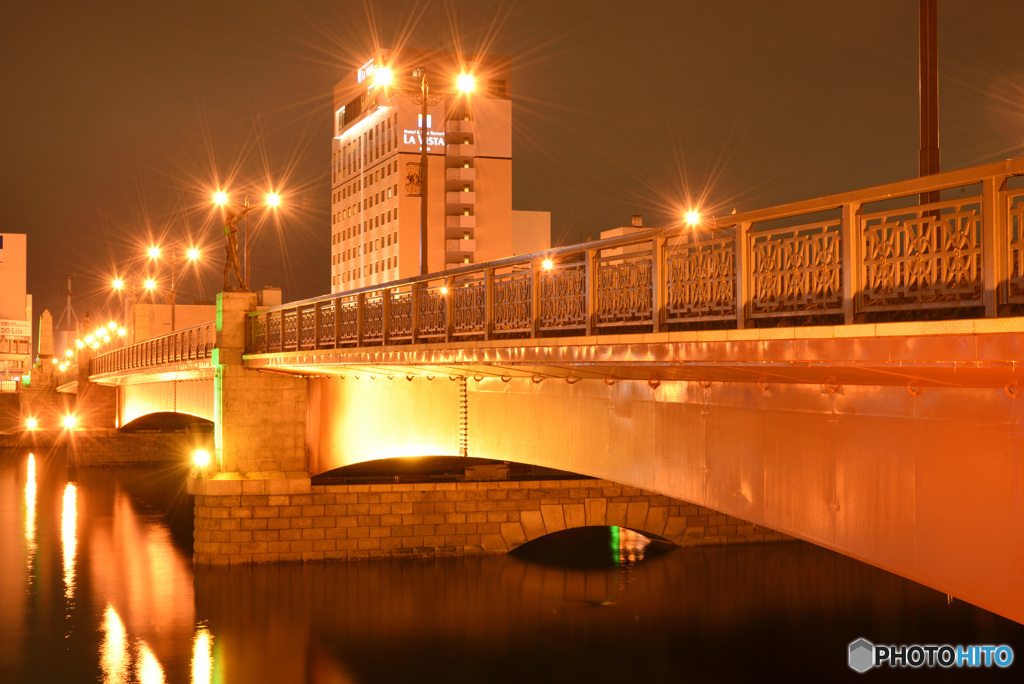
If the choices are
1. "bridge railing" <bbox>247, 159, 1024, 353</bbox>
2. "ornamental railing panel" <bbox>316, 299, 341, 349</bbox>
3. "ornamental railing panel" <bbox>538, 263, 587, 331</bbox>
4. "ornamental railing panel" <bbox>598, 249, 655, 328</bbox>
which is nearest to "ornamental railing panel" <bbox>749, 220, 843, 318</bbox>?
"bridge railing" <bbox>247, 159, 1024, 353</bbox>

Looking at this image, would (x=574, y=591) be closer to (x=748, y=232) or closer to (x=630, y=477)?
(x=630, y=477)

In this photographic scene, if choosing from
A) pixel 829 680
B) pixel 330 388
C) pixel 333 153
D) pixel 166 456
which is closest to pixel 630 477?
pixel 829 680

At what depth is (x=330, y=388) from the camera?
2614cm

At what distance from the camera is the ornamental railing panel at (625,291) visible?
11289 millimetres

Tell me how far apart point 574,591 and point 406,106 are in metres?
83.4

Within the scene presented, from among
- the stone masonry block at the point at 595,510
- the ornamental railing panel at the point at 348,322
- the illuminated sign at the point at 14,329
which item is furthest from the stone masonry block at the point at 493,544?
the illuminated sign at the point at 14,329

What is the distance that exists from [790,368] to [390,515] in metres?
19.5

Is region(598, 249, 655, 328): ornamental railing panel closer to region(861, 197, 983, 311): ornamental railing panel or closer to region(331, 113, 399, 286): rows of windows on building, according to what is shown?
region(861, 197, 983, 311): ornamental railing panel

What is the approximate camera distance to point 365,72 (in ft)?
369

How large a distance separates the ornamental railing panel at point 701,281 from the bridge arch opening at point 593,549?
20609 mm

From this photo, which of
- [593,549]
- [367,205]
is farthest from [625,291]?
[367,205]

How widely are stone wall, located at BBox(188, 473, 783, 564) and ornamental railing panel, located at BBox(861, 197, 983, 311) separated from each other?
2028cm

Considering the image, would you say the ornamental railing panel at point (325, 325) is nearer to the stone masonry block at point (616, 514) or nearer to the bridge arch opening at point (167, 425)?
the stone masonry block at point (616, 514)

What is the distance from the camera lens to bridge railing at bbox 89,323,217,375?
33.0 metres
